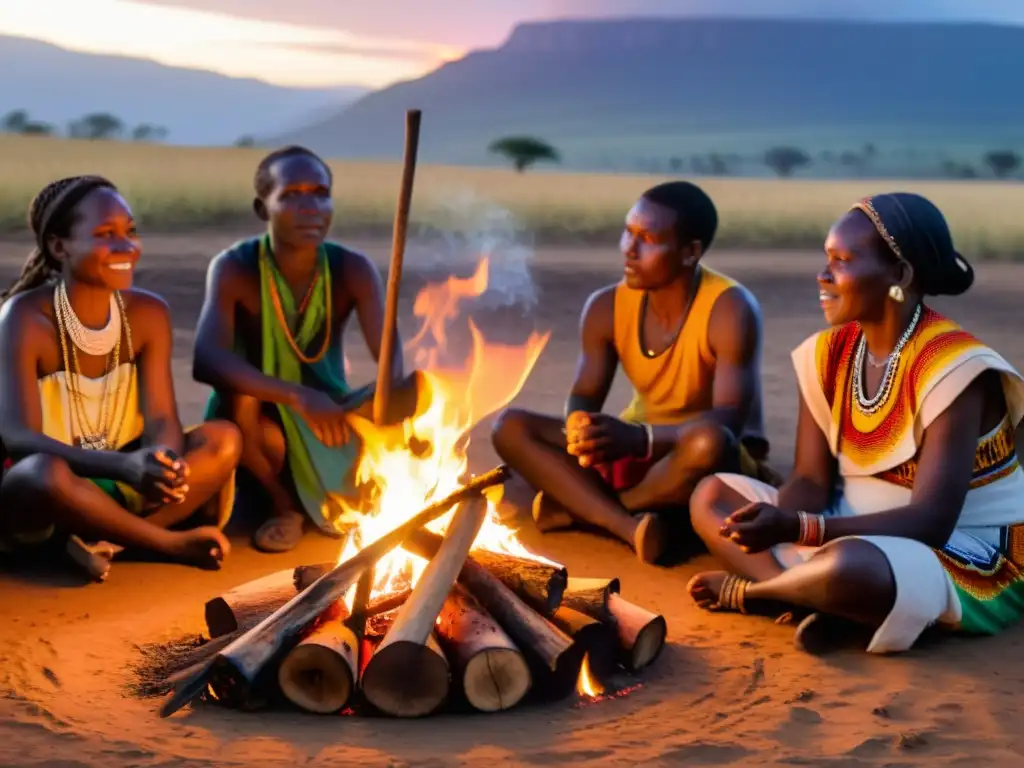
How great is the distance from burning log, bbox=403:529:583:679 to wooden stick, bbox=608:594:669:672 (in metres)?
0.19

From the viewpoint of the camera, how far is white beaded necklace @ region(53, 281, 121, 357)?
550cm

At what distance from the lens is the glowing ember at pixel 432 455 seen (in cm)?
478

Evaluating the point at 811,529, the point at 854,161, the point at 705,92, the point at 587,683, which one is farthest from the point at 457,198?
the point at 705,92

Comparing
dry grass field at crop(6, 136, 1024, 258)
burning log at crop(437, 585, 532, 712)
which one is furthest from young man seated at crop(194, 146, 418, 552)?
dry grass field at crop(6, 136, 1024, 258)

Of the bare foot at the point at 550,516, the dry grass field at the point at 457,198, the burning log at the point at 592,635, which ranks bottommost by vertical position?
the burning log at the point at 592,635

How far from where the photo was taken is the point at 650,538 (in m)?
5.73

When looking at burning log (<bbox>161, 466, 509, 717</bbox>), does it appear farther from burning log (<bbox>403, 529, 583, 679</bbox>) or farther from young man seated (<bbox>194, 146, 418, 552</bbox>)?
young man seated (<bbox>194, 146, 418, 552</bbox>)

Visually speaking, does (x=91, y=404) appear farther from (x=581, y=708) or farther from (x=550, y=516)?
(x=581, y=708)

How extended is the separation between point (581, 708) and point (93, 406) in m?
2.49

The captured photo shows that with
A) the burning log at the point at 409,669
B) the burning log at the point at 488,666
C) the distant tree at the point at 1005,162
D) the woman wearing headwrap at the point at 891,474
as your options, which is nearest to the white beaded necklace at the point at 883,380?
the woman wearing headwrap at the point at 891,474

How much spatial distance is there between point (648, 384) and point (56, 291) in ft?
8.16

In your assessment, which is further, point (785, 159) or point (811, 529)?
point (785, 159)

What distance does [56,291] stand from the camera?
5527 millimetres

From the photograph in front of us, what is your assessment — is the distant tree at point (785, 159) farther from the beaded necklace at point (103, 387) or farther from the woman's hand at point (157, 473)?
the woman's hand at point (157, 473)
